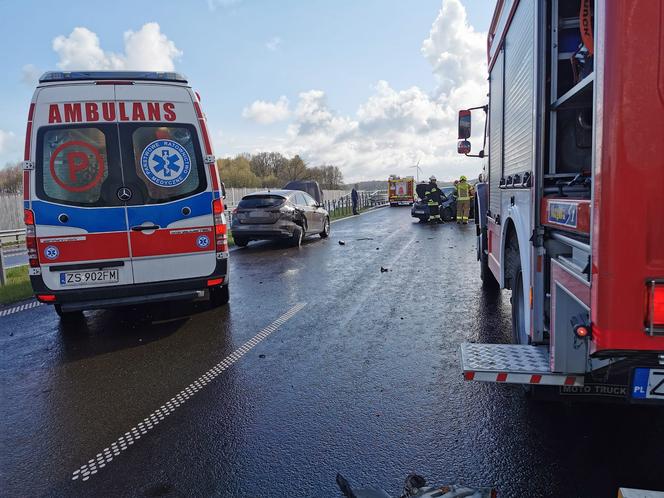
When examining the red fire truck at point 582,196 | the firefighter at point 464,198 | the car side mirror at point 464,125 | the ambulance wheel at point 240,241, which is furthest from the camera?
the firefighter at point 464,198

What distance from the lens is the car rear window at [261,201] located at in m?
13.1

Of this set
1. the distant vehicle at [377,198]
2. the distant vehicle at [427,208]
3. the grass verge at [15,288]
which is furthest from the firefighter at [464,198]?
the distant vehicle at [377,198]

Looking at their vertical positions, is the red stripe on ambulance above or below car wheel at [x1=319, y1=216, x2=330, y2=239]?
above

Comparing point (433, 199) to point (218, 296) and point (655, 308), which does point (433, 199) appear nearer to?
point (218, 296)

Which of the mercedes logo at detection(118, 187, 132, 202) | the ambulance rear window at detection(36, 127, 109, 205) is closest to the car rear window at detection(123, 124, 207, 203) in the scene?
the mercedes logo at detection(118, 187, 132, 202)

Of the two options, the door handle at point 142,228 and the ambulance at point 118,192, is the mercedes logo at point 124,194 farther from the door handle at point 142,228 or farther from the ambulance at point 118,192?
the door handle at point 142,228

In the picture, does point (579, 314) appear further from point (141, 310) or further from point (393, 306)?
point (141, 310)

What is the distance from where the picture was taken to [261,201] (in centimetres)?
1311

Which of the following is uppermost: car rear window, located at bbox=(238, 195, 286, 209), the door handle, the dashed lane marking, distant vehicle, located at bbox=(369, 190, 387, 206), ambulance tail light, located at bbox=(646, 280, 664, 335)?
car rear window, located at bbox=(238, 195, 286, 209)

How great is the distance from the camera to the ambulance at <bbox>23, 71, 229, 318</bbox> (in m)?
5.09

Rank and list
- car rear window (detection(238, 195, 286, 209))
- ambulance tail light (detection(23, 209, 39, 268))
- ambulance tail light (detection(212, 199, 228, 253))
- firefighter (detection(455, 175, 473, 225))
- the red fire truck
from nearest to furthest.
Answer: the red fire truck < ambulance tail light (detection(23, 209, 39, 268)) < ambulance tail light (detection(212, 199, 228, 253)) < car rear window (detection(238, 195, 286, 209)) < firefighter (detection(455, 175, 473, 225))

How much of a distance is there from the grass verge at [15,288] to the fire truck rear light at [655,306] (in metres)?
8.29

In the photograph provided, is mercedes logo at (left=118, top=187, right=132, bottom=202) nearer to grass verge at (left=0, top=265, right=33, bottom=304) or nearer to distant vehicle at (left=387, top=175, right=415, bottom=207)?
grass verge at (left=0, top=265, right=33, bottom=304)

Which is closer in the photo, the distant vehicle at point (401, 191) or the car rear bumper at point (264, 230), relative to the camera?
the car rear bumper at point (264, 230)
